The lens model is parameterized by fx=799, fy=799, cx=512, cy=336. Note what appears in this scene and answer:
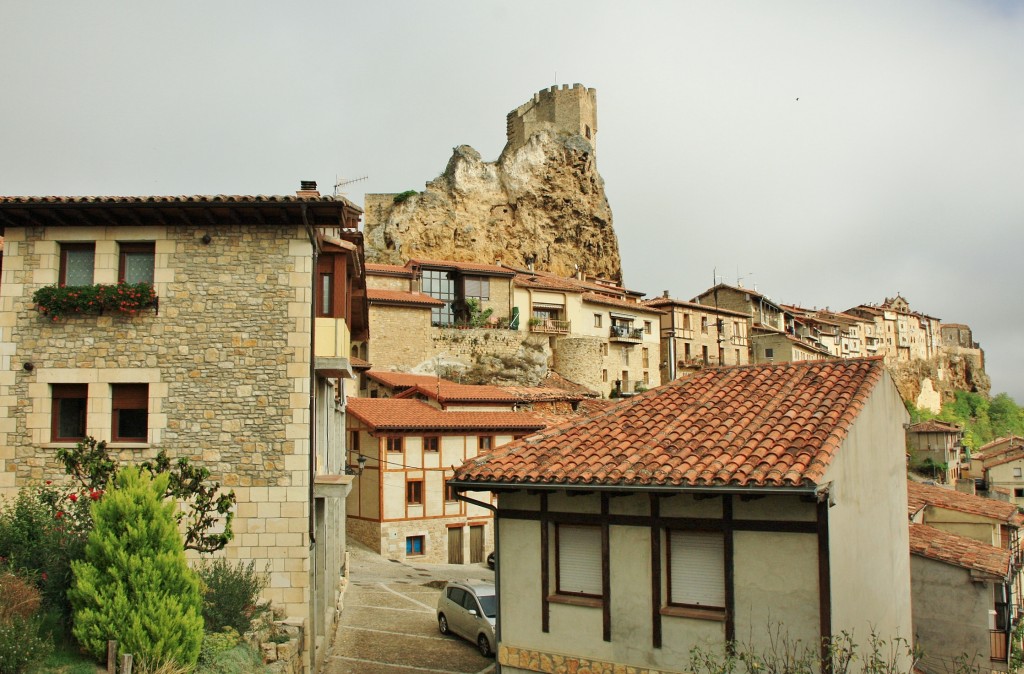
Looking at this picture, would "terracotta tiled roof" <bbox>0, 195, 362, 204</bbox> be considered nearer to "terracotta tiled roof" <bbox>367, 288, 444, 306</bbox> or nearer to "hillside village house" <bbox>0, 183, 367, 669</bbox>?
"hillside village house" <bbox>0, 183, 367, 669</bbox>

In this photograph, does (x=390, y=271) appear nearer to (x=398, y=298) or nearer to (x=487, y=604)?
(x=398, y=298)

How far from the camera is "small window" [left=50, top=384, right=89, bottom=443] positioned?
14.2 metres

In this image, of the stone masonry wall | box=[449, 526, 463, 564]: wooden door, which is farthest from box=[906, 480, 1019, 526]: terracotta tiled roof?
box=[449, 526, 463, 564]: wooden door

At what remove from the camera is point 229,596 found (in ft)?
40.7

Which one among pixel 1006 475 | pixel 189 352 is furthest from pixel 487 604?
pixel 1006 475

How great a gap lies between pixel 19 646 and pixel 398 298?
127 ft

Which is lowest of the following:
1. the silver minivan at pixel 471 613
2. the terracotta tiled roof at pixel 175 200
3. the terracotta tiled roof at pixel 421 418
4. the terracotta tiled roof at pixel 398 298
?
the silver minivan at pixel 471 613

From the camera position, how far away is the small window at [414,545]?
30844mm

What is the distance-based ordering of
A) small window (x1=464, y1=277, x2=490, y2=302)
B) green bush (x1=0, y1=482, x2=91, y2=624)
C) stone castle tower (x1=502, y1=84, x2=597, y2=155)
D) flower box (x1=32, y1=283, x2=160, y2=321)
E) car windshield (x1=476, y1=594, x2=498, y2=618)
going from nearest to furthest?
1. green bush (x1=0, y1=482, x2=91, y2=624)
2. flower box (x1=32, y1=283, x2=160, y2=321)
3. car windshield (x1=476, y1=594, x2=498, y2=618)
4. small window (x1=464, y1=277, x2=490, y2=302)
5. stone castle tower (x1=502, y1=84, x2=597, y2=155)

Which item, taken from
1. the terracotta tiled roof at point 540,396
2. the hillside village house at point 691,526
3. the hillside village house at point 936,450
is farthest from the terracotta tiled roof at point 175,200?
the hillside village house at point 936,450

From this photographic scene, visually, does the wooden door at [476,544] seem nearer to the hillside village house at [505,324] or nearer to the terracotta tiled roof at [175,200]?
the hillside village house at [505,324]

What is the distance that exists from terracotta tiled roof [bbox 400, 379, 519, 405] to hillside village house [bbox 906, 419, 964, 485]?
42134 mm

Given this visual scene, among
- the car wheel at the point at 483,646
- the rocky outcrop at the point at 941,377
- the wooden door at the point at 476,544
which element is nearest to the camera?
the car wheel at the point at 483,646

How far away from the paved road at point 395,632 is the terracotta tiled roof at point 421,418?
5546 millimetres
